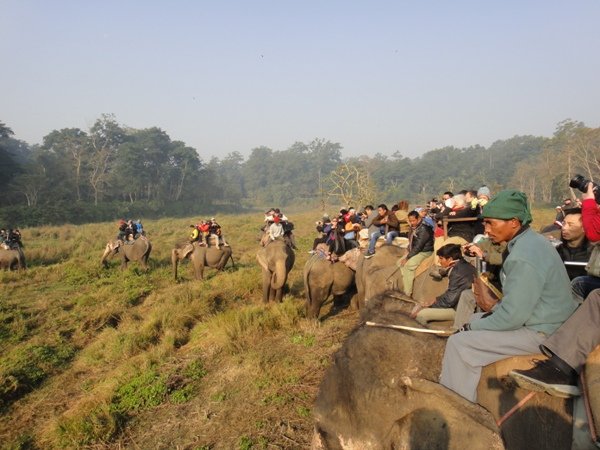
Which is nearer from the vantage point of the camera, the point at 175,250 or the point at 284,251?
the point at 284,251

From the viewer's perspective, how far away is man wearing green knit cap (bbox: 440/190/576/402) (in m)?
2.51

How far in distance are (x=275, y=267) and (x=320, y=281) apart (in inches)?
63.0

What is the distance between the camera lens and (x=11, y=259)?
1622 cm

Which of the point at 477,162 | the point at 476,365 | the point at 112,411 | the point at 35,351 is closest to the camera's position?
the point at 476,365

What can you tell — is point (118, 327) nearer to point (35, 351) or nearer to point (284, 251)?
point (35, 351)

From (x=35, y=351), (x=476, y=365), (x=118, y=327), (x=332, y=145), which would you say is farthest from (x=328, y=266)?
(x=332, y=145)

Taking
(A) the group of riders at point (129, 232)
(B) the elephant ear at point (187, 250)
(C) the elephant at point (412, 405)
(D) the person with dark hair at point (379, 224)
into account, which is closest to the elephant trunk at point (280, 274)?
(D) the person with dark hair at point (379, 224)

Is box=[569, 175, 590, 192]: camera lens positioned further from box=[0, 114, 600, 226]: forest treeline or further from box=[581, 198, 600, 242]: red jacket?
box=[0, 114, 600, 226]: forest treeline

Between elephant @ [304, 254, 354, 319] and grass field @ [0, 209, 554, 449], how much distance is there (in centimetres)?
36

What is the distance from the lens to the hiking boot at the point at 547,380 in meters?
2.24

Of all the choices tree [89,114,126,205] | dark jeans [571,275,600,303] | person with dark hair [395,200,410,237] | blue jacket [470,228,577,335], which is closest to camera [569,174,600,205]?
dark jeans [571,275,600,303]

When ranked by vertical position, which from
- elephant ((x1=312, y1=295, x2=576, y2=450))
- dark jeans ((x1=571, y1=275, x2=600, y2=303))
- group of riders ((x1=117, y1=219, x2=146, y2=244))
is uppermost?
dark jeans ((x1=571, y1=275, x2=600, y2=303))

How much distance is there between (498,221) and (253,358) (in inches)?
198

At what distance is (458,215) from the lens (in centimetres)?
689
